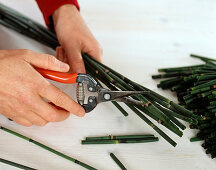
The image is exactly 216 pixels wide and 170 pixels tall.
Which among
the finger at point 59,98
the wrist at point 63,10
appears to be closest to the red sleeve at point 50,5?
the wrist at point 63,10

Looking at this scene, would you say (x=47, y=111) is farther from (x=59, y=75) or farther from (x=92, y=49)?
(x=92, y=49)

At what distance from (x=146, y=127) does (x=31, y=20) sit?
96cm

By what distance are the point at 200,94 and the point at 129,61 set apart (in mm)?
474

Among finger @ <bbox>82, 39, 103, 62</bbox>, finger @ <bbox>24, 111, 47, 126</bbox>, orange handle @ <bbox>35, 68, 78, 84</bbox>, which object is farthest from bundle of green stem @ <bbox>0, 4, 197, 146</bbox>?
finger @ <bbox>24, 111, 47, 126</bbox>

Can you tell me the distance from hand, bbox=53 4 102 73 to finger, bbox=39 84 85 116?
0.89 ft

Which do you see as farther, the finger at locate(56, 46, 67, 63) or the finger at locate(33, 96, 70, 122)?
the finger at locate(56, 46, 67, 63)

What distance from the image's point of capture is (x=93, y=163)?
1.02 meters

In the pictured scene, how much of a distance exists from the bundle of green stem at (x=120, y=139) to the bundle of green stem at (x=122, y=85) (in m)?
0.06

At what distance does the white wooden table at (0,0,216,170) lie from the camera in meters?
1.04

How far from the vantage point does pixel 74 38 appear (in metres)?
1.30

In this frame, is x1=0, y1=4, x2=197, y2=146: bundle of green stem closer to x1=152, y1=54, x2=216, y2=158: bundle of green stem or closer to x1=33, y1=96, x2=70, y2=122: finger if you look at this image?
x1=152, y1=54, x2=216, y2=158: bundle of green stem

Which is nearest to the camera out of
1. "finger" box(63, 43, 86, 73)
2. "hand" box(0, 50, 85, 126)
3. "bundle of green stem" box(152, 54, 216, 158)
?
"hand" box(0, 50, 85, 126)

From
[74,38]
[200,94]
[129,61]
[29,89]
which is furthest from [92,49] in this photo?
[200,94]

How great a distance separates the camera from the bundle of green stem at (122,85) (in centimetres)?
100
